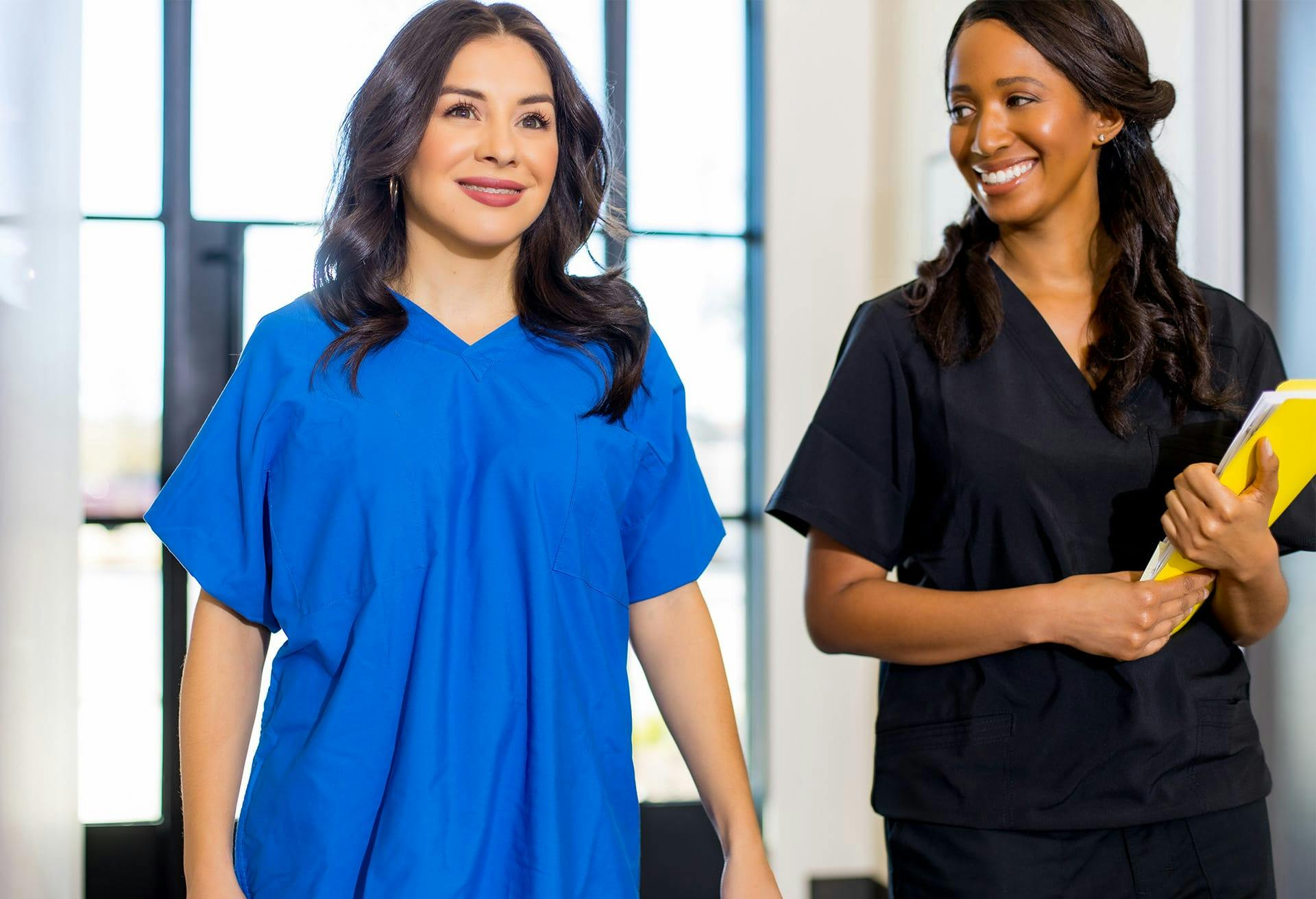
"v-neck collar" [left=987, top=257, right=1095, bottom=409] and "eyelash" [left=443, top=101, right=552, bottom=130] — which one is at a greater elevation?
"eyelash" [left=443, top=101, right=552, bottom=130]

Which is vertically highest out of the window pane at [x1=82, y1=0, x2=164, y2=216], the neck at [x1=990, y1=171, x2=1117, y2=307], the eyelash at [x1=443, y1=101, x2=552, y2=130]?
the window pane at [x1=82, y1=0, x2=164, y2=216]

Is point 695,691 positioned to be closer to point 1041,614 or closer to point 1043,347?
point 1041,614

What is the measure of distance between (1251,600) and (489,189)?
0.83 metres

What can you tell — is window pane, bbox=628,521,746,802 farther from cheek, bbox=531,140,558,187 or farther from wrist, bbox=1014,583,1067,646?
cheek, bbox=531,140,558,187

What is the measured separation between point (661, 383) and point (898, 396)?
272 mm

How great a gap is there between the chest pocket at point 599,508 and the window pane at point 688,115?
2014 millimetres

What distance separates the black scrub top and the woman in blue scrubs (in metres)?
0.22

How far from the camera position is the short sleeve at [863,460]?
1.30 m

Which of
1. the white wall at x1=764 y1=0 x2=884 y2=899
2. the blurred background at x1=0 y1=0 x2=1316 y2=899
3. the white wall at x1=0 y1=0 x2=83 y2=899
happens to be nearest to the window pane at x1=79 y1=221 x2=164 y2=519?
the blurred background at x1=0 y1=0 x2=1316 y2=899

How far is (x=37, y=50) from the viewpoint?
1.85 meters

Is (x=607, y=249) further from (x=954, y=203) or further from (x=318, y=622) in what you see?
(x=318, y=622)

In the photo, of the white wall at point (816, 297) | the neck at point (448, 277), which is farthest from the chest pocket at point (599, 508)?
the white wall at point (816, 297)

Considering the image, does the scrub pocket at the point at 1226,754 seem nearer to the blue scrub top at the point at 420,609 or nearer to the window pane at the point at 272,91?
the blue scrub top at the point at 420,609

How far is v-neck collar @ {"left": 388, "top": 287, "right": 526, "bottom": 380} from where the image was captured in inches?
44.4
